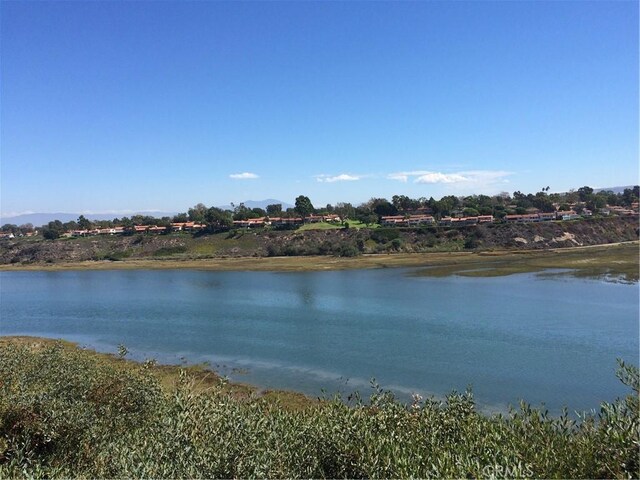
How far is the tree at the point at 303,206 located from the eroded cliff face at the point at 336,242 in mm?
22757

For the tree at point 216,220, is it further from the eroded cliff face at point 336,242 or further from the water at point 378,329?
the water at point 378,329

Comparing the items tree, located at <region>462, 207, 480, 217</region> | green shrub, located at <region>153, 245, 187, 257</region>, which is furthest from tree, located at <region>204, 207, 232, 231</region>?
tree, located at <region>462, 207, 480, 217</region>

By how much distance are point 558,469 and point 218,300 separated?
66311 mm

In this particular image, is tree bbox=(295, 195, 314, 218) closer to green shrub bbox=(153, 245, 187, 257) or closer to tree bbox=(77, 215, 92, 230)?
green shrub bbox=(153, 245, 187, 257)

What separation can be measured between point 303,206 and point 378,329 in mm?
121141

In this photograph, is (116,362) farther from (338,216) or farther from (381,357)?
(338,216)

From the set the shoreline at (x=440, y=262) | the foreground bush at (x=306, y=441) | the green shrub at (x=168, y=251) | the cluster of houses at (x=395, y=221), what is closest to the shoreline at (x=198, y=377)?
the foreground bush at (x=306, y=441)

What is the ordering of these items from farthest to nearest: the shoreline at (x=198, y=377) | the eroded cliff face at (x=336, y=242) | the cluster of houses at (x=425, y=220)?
1. the cluster of houses at (x=425, y=220)
2. the eroded cliff face at (x=336, y=242)
3. the shoreline at (x=198, y=377)

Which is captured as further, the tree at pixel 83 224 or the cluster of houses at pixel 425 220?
the tree at pixel 83 224

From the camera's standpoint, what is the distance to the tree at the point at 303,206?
16838cm

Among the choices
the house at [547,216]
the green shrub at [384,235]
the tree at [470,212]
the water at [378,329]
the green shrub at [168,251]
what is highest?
the tree at [470,212]

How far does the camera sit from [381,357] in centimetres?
3931

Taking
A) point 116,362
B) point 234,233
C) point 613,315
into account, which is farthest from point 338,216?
point 116,362

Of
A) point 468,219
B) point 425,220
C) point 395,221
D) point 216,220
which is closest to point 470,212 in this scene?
point 468,219
